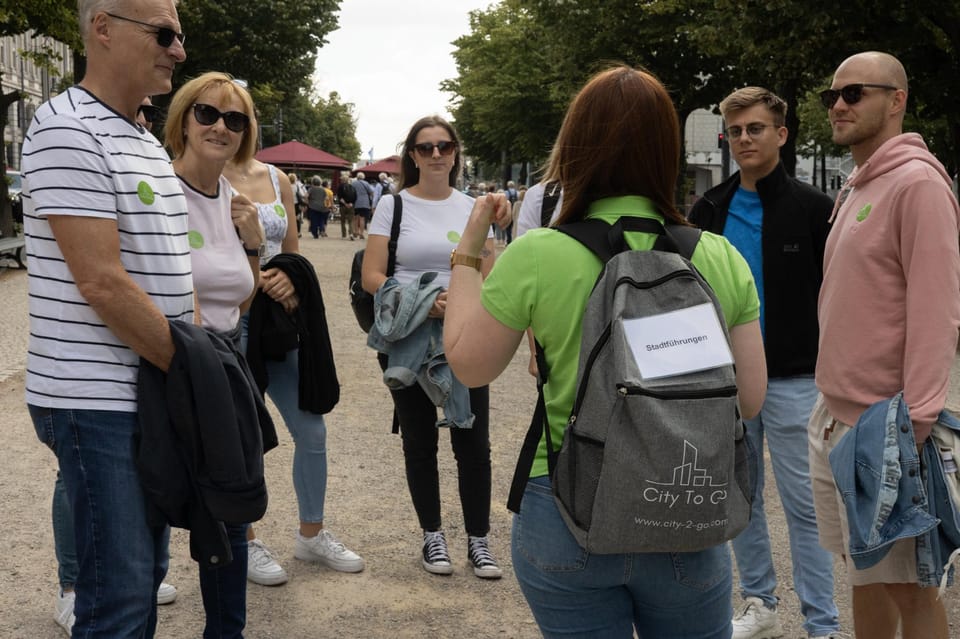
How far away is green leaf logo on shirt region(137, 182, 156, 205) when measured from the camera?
8.96 feet

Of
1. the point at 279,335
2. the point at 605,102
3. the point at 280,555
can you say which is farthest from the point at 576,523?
the point at 280,555

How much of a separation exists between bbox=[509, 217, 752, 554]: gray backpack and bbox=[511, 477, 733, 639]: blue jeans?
0.29 ft

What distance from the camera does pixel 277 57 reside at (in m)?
32.4

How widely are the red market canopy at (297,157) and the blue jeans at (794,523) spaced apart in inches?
1398

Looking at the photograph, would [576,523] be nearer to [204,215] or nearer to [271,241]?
[204,215]

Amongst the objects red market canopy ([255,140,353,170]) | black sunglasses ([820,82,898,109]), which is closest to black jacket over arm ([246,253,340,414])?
black sunglasses ([820,82,898,109])

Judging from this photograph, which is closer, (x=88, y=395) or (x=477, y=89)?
(x=88, y=395)

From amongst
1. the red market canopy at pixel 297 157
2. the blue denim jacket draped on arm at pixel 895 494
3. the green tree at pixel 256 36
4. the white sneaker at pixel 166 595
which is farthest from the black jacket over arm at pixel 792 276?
the red market canopy at pixel 297 157

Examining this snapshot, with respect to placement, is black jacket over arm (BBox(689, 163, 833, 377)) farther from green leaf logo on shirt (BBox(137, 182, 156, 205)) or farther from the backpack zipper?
green leaf logo on shirt (BBox(137, 182, 156, 205))

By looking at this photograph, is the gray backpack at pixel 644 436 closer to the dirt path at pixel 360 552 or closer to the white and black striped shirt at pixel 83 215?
the white and black striped shirt at pixel 83 215

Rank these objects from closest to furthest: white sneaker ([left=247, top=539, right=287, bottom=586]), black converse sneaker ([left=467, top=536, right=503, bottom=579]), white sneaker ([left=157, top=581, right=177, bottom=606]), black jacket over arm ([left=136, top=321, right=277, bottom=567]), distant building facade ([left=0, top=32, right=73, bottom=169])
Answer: black jacket over arm ([left=136, top=321, right=277, bottom=567]) < white sneaker ([left=157, top=581, right=177, bottom=606]) < white sneaker ([left=247, top=539, right=287, bottom=586]) < black converse sneaker ([left=467, top=536, right=503, bottom=579]) < distant building facade ([left=0, top=32, right=73, bottom=169])

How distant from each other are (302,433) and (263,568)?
0.59m

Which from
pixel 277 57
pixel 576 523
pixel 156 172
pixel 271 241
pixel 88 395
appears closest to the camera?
pixel 576 523

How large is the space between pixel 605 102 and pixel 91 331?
1337 millimetres
